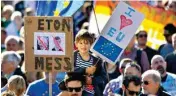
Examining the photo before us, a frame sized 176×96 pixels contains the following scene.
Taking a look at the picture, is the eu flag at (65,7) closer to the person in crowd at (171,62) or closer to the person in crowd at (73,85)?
the person in crowd at (171,62)

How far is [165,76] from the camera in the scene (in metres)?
12.2

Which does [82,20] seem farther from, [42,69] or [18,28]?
[42,69]

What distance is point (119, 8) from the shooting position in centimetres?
1046

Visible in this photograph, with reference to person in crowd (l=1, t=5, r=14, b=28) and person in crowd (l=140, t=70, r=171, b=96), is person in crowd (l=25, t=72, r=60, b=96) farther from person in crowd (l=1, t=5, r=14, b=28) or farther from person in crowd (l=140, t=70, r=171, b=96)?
person in crowd (l=1, t=5, r=14, b=28)

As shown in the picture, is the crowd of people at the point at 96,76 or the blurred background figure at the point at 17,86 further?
the blurred background figure at the point at 17,86

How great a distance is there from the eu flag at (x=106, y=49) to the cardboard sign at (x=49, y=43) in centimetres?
72

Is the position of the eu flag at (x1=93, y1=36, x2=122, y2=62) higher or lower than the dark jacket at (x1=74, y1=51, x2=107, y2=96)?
higher

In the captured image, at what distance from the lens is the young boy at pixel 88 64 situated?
10180 mm

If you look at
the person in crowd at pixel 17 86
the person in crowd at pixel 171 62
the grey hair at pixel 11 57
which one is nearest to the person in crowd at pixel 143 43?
the person in crowd at pixel 171 62

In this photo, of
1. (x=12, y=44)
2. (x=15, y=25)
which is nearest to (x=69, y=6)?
(x=12, y=44)

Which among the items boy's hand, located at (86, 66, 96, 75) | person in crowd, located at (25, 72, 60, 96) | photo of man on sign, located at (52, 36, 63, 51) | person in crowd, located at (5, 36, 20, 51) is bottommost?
person in crowd, located at (25, 72, 60, 96)

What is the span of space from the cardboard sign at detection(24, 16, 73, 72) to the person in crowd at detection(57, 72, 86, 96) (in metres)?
0.11

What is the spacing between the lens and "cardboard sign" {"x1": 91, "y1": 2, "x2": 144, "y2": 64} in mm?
10336

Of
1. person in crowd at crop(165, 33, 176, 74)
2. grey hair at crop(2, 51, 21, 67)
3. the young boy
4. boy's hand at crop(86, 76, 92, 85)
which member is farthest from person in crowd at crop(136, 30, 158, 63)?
boy's hand at crop(86, 76, 92, 85)
